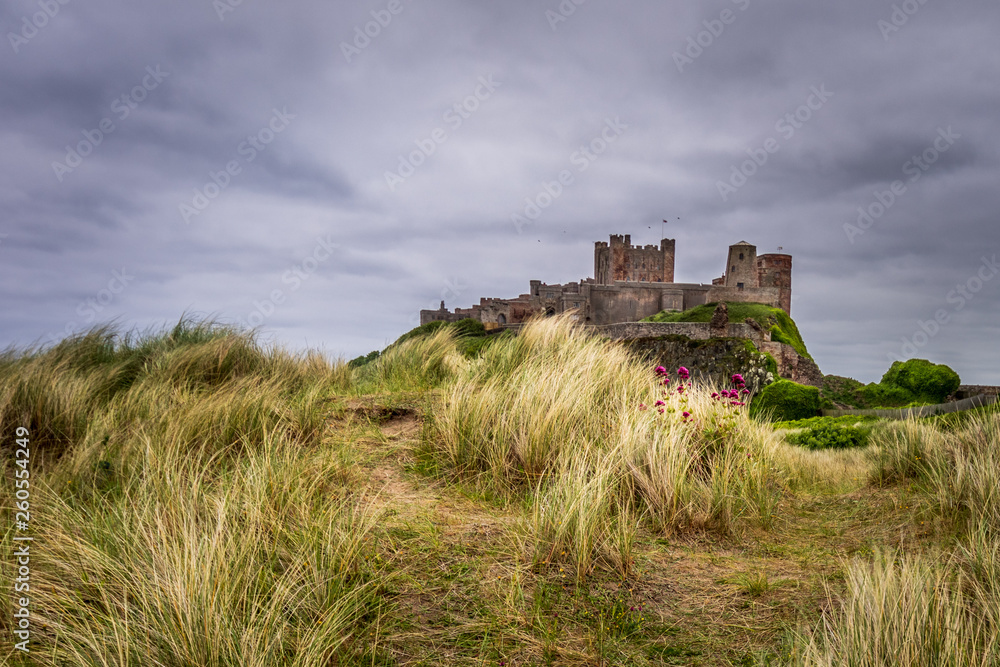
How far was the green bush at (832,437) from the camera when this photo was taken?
10.1 meters

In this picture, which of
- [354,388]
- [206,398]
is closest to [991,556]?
[206,398]

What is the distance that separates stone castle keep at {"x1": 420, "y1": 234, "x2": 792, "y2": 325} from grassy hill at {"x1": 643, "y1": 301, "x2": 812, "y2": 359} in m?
2.76

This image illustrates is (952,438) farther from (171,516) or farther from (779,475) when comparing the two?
(171,516)

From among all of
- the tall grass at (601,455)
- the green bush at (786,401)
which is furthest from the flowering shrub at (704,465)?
the green bush at (786,401)

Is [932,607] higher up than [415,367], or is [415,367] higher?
[415,367]

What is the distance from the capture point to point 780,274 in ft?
140

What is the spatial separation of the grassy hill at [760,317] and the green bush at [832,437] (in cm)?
1918

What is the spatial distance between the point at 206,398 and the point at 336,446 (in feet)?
4.02

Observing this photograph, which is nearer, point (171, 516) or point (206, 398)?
point (171, 516)

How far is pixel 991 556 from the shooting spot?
269 centimetres

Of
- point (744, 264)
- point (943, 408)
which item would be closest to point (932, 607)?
point (943, 408)

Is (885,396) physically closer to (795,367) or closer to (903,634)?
(795,367)

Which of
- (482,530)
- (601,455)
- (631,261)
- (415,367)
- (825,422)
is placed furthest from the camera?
(631,261)

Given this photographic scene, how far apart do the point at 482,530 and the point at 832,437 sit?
9.42 m
